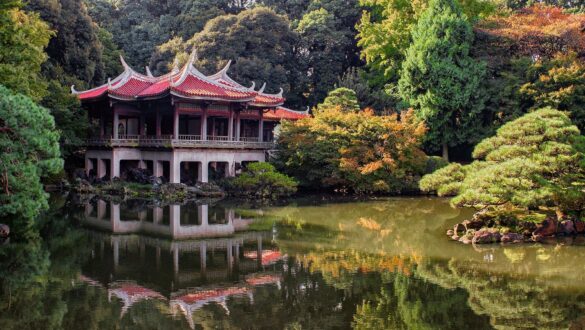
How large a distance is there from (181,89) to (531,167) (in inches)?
667

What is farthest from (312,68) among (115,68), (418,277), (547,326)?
(547,326)

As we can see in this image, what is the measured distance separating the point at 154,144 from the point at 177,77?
3.64m

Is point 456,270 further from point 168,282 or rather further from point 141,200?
point 141,200

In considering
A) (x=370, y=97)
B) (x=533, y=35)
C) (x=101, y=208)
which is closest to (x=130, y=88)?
(x=101, y=208)

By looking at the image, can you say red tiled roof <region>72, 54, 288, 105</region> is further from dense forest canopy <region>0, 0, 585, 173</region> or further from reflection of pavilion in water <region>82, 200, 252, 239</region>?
reflection of pavilion in water <region>82, 200, 252, 239</region>

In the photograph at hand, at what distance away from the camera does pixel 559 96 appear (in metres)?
29.0

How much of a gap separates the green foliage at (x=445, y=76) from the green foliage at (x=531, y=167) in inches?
588

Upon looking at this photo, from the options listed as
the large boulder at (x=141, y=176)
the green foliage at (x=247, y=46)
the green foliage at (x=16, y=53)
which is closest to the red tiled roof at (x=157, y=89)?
the large boulder at (x=141, y=176)

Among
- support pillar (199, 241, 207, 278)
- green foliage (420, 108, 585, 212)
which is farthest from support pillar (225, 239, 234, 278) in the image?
green foliage (420, 108, 585, 212)

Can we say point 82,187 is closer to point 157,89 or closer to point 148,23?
point 157,89

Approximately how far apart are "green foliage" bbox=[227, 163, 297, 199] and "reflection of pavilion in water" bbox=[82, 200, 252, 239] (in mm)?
4155

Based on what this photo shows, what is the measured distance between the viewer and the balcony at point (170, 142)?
27016 millimetres

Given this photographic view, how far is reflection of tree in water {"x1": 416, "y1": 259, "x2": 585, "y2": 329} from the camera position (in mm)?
9042

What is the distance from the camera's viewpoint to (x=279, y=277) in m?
11.4
